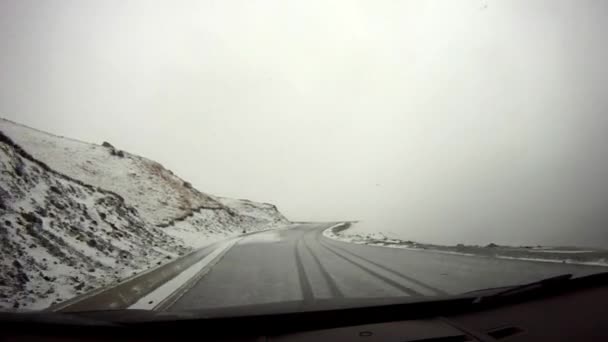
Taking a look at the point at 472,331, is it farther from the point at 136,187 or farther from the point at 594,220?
the point at 136,187

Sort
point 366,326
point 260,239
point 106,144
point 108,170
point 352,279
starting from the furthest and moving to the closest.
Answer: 1. point 106,144
2. point 108,170
3. point 260,239
4. point 352,279
5. point 366,326

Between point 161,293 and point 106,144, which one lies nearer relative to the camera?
point 161,293

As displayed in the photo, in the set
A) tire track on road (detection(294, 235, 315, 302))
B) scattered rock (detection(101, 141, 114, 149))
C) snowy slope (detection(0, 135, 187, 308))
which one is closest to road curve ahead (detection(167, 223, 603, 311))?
tire track on road (detection(294, 235, 315, 302))

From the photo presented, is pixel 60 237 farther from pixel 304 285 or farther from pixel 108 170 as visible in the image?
pixel 108 170

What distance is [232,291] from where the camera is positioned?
4.78m

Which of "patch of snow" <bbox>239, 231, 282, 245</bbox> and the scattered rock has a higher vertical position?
the scattered rock

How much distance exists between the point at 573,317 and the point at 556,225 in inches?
936

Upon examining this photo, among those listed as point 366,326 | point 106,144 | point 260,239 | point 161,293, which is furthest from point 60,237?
point 106,144

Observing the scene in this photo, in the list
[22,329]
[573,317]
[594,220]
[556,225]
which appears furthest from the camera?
[556,225]

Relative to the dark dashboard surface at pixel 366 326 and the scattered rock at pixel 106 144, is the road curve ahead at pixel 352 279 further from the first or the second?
the scattered rock at pixel 106 144

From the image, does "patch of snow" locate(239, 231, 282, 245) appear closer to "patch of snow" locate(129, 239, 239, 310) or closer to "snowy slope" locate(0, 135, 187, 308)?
"snowy slope" locate(0, 135, 187, 308)

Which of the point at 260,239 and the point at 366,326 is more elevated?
the point at 366,326

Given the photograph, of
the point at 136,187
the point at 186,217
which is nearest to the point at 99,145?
the point at 136,187

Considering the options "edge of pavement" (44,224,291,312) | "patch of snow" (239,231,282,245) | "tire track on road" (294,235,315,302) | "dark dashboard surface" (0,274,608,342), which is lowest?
"patch of snow" (239,231,282,245)
